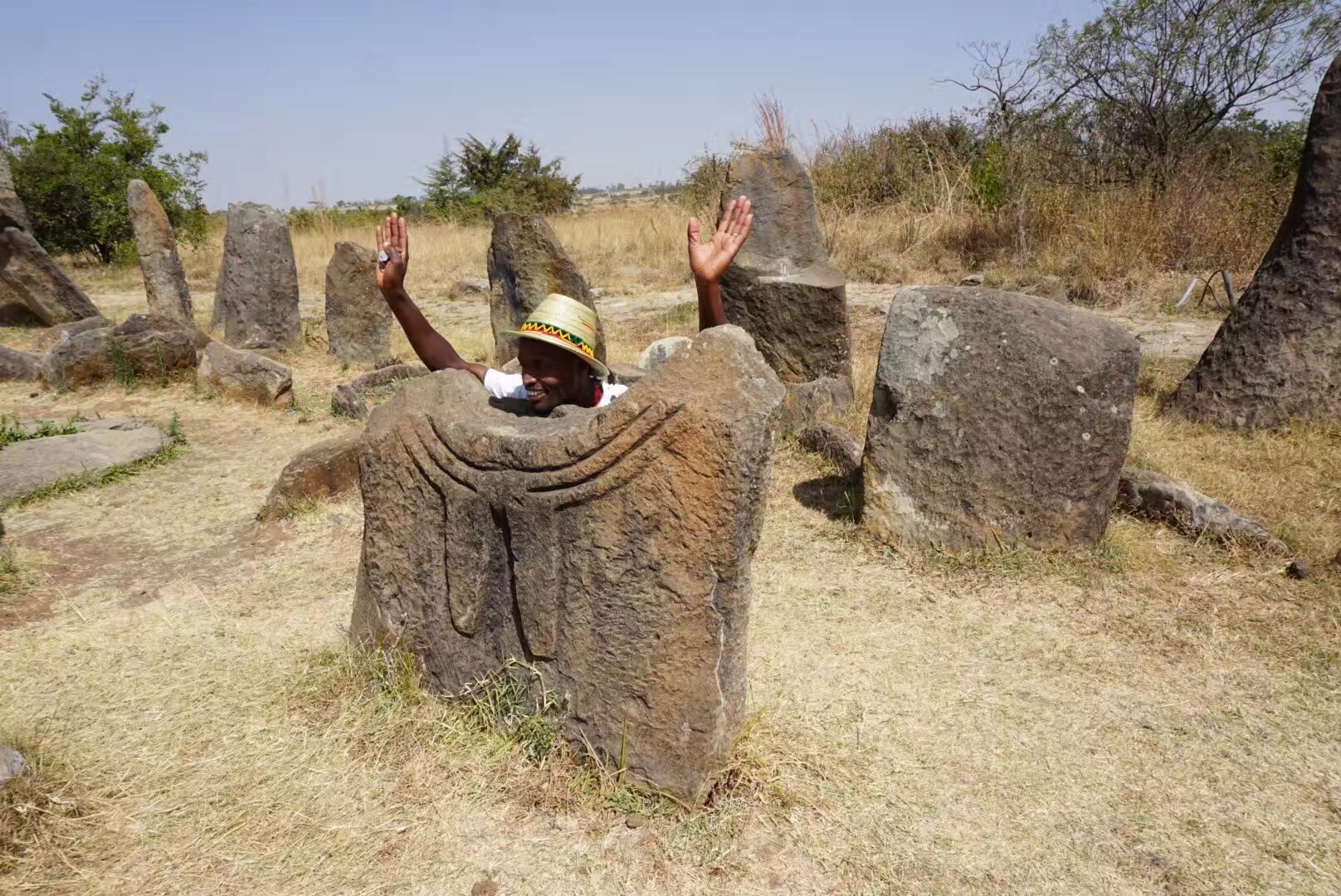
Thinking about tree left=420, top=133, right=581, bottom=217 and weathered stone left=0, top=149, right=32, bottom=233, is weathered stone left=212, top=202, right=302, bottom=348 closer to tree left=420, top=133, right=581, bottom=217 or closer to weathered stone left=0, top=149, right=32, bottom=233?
weathered stone left=0, top=149, right=32, bottom=233

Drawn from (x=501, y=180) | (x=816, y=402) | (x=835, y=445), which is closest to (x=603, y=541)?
(x=835, y=445)

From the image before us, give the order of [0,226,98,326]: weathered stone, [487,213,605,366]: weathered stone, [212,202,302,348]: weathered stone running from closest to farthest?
[487,213,605,366]: weathered stone
[212,202,302,348]: weathered stone
[0,226,98,326]: weathered stone

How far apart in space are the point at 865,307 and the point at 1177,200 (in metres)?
3.44

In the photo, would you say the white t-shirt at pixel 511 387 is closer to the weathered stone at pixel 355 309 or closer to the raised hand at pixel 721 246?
the raised hand at pixel 721 246

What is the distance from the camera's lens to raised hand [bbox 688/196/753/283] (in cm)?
246

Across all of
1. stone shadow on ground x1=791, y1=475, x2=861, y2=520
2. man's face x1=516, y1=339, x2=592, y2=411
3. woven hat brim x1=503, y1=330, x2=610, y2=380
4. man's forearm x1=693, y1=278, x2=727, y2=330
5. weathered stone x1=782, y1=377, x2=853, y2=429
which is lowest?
stone shadow on ground x1=791, y1=475, x2=861, y2=520

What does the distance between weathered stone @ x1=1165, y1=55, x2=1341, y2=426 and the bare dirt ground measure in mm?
580

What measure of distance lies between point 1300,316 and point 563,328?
176 inches

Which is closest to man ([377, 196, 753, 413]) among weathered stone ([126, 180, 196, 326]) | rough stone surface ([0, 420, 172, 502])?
rough stone surface ([0, 420, 172, 502])

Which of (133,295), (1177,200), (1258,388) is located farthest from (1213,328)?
(133,295)

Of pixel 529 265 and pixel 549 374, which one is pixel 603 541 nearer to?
pixel 549 374

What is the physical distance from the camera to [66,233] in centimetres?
1434

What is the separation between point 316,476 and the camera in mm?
4832

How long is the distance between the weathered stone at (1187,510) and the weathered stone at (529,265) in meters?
4.23
